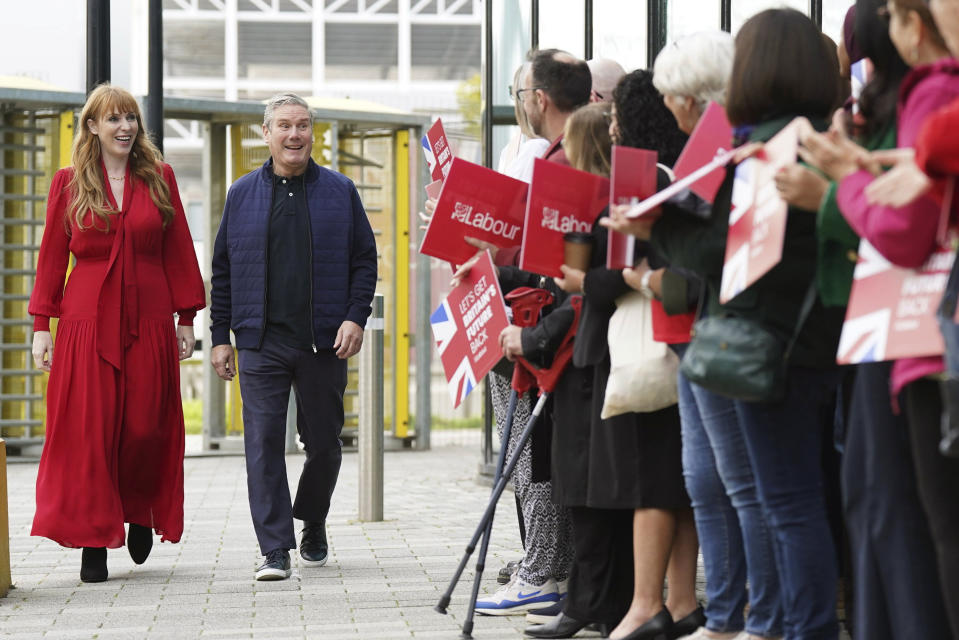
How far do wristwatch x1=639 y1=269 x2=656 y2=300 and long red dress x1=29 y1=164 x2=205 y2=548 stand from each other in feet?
9.04

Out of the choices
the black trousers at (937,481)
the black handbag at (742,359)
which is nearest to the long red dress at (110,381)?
the black handbag at (742,359)

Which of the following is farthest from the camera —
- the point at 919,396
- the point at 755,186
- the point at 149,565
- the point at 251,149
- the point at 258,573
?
the point at 251,149

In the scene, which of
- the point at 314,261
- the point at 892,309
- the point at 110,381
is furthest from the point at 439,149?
the point at 892,309

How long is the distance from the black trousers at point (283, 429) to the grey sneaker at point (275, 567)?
3 centimetres

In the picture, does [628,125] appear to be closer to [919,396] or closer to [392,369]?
[919,396]

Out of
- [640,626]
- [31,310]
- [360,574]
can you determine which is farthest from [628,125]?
[31,310]

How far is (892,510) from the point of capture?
3361 mm

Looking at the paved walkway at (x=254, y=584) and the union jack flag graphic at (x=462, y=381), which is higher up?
the union jack flag graphic at (x=462, y=381)

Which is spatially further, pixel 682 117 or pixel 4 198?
pixel 4 198

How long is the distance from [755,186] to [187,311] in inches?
139

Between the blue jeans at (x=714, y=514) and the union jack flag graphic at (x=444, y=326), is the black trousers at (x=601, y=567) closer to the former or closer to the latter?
the blue jeans at (x=714, y=514)

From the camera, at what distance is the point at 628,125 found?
4.70 metres

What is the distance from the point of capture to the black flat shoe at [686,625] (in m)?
4.62

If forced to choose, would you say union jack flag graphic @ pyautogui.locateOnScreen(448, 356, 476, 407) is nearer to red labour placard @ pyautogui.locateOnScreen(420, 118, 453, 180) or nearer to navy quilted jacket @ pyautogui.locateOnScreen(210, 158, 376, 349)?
red labour placard @ pyautogui.locateOnScreen(420, 118, 453, 180)
